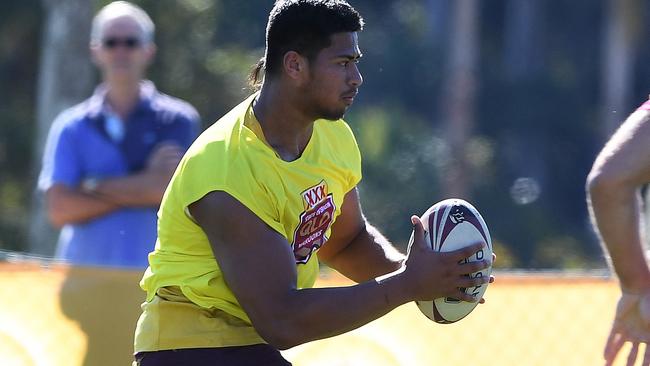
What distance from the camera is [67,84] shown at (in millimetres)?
14781

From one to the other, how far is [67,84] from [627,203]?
38.2 feet

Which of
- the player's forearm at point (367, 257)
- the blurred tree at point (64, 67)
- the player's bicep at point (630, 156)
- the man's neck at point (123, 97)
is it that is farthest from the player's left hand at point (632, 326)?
the blurred tree at point (64, 67)

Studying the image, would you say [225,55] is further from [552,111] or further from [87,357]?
[87,357]

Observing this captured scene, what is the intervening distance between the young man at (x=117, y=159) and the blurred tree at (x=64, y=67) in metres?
8.18

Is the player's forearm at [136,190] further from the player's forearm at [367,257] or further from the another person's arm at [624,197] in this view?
the another person's arm at [624,197]

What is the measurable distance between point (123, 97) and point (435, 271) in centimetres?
291

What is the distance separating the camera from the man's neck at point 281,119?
410 cm

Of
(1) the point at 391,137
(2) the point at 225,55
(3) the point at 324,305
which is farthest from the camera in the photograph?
(1) the point at 391,137

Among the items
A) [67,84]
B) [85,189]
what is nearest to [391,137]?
[67,84]

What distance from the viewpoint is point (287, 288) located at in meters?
3.84

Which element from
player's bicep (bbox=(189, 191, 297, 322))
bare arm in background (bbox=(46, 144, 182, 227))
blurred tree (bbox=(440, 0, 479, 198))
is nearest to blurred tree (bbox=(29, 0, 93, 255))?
blurred tree (bbox=(440, 0, 479, 198))

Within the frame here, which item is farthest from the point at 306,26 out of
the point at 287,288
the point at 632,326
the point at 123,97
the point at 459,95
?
the point at 459,95

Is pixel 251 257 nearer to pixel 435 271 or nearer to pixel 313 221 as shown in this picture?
pixel 313 221

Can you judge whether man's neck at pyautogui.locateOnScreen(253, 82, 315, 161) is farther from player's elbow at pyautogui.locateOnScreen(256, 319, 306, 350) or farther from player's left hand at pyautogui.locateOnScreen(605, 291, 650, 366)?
player's left hand at pyautogui.locateOnScreen(605, 291, 650, 366)
